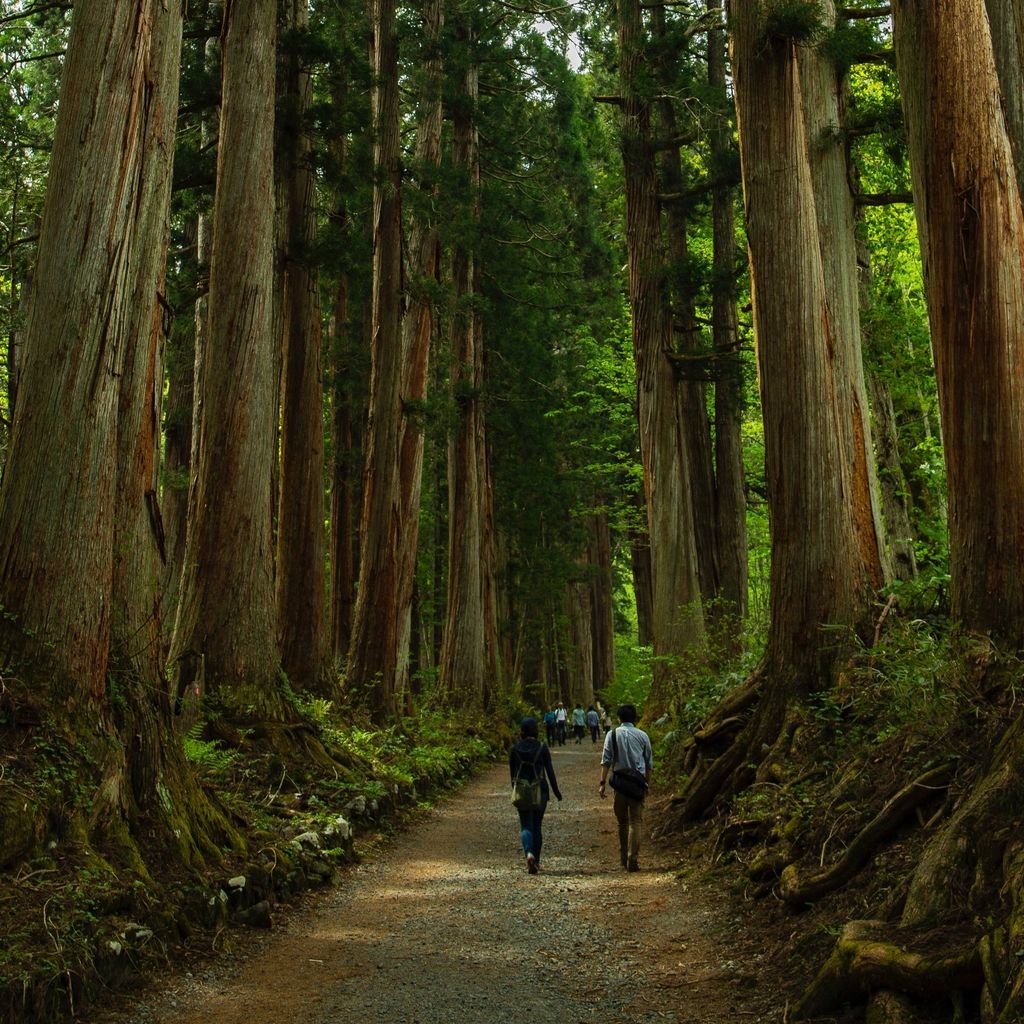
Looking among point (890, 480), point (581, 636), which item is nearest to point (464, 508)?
point (890, 480)

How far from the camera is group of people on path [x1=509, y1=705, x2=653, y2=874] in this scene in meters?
9.16

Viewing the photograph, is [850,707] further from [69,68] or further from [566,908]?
[69,68]

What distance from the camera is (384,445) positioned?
1628 centimetres

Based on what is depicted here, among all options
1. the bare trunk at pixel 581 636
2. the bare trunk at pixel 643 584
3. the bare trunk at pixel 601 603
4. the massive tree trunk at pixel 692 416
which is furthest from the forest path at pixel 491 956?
the bare trunk at pixel 581 636

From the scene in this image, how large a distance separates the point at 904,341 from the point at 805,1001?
15.2 meters

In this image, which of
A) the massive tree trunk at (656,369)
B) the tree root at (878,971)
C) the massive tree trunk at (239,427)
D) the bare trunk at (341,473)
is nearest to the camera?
the tree root at (878,971)

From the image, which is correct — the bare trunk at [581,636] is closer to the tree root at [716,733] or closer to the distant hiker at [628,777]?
the tree root at [716,733]

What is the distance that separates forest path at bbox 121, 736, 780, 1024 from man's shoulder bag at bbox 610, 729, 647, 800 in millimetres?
644

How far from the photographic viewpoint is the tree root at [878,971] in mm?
3682

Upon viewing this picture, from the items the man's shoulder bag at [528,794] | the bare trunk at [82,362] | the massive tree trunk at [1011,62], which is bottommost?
the man's shoulder bag at [528,794]

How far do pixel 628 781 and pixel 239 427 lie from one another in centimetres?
545

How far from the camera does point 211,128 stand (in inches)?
570

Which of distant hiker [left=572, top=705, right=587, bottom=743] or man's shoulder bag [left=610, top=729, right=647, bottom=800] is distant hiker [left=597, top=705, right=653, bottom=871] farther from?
distant hiker [left=572, top=705, right=587, bottom=743]

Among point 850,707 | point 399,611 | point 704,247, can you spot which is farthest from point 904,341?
point 850,707
